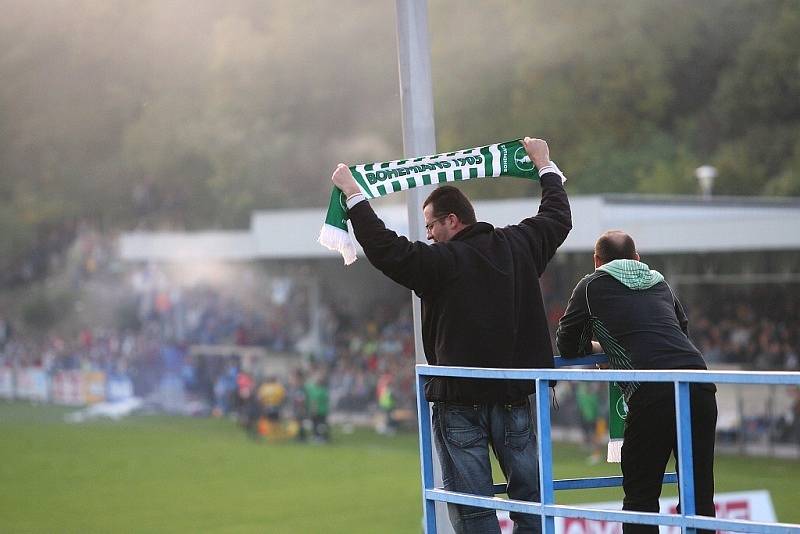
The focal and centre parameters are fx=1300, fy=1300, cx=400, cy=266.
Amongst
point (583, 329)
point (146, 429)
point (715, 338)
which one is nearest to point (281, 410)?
point (146, 429)

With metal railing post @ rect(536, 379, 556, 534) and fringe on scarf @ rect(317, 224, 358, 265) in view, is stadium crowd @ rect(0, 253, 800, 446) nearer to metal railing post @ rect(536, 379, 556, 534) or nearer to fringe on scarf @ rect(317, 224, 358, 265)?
fringe on scarf @ rect(317, 224, 358, 265)

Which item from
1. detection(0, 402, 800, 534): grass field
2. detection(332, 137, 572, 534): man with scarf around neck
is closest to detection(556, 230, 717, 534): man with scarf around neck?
detection(332, 137, 572, 534): man with scarf around neck

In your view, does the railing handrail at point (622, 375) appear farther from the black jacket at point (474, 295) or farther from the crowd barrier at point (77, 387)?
the crowd barrier at point (77, 387)

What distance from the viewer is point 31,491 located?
80.8ft

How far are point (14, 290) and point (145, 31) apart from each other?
10.6 m

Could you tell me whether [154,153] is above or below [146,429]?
above

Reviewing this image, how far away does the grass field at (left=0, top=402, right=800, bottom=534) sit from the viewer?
20219 millimetres

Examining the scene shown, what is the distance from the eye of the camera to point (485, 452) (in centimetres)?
425

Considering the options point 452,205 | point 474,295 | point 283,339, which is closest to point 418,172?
point 452,205

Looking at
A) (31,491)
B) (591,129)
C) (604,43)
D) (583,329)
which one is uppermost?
(604,43)

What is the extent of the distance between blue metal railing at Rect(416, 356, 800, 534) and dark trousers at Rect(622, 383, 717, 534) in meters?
0.27

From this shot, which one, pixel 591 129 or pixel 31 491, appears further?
pixel 591 129

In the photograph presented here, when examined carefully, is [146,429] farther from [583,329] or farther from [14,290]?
[583,329]

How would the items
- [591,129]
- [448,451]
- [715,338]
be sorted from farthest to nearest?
[591,129]
[715,338]
[448,451]
